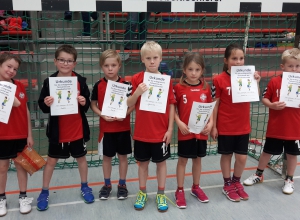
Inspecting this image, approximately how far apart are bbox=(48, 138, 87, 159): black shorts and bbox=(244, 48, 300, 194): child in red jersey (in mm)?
1574

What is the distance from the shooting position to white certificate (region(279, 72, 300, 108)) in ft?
8.14

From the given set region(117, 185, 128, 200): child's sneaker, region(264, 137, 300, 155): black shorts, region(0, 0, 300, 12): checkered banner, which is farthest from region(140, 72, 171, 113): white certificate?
region(264, 137, 300, 155): black shorts

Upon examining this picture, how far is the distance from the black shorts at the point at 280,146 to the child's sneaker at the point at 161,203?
1.05 meters

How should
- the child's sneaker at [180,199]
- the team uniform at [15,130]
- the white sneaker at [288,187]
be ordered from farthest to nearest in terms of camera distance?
the white sneaker at [288,187] < the child's sneaker at [180,199] < the team uniform at [15,130]

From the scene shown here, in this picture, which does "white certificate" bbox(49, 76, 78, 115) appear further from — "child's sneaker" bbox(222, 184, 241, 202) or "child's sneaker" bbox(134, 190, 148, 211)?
"child's sneaker" bbox(222, 184, 241, 202)

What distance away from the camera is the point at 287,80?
249 cm

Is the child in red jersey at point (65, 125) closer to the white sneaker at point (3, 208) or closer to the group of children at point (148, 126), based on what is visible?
the group of children at point (148, 126)

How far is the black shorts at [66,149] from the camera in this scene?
2.36 meters

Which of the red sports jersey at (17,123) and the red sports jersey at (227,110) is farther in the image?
the red sports jersey at (227,110)

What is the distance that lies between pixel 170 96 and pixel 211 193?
102 cm

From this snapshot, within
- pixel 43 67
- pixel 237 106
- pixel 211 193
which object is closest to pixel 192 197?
pixel 211 193

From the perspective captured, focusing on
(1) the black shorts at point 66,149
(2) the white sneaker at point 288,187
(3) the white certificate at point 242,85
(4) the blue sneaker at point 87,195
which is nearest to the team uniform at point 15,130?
(1) the black shorts at point 66,149

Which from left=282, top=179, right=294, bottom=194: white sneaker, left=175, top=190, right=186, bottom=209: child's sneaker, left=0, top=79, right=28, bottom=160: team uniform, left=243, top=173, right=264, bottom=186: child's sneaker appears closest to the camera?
left=0, top=79, right=28, bottom=160: team uniform

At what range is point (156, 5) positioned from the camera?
8.31ft
